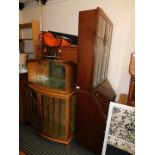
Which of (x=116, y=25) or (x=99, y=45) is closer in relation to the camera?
(x=99, y=45)

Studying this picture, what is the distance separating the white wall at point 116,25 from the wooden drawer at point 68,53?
0.82 meters

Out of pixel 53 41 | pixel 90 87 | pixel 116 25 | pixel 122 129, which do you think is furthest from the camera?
pixel 116 25

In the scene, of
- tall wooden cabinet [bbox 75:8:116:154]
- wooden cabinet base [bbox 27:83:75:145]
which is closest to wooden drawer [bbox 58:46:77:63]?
tall wooden cabinet [bbox 75:8:116:154]

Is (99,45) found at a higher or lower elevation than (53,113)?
higher

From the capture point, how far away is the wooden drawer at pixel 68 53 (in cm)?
187

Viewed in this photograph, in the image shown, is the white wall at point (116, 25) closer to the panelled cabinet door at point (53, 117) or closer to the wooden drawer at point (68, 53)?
the wooden drawer at point (68, 53)

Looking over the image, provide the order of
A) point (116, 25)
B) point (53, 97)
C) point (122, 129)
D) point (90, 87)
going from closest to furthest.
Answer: point (122, 129) < point (90, 87) < point (53, 97) < point (116, 25)

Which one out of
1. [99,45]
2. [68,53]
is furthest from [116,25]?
[68,53]

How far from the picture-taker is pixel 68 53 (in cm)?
191

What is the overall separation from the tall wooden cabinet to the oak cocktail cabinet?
14 cm

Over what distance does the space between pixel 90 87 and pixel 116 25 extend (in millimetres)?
1273

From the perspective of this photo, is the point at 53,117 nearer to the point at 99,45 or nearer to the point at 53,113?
the point at 53,113

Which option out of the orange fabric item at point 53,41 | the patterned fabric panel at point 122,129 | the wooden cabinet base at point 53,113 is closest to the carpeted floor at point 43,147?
the wooden cabinet base at point 53,113

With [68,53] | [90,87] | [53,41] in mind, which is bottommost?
[90,87]
